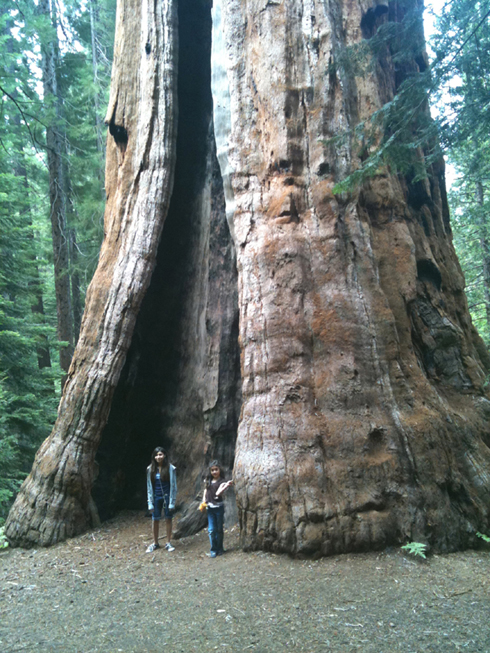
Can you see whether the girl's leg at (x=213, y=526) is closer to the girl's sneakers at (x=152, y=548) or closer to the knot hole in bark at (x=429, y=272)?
the girl's sneakers at (x=152, y=548)

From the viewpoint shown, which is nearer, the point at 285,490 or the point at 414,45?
the point at 285,490

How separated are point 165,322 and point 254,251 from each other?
332 centimetres

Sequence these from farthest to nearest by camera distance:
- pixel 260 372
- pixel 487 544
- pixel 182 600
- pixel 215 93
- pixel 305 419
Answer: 1. pixel 215 93
2. pixel 260 372
3. pixel 305 419
4. pixel 487 544
5. pixel 182 600

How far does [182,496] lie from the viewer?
812 centimetres

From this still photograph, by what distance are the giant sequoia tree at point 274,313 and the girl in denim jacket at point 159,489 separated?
44.2 inches

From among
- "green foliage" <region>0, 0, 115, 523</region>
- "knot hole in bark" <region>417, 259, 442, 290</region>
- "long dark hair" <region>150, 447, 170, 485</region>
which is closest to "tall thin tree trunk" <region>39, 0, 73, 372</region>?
"green foliage" <region>0, 0, 115, 523</region>

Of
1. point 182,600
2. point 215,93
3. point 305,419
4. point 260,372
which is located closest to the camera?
point 182,600

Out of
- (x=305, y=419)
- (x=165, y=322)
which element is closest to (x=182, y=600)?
(x=305, y=419)

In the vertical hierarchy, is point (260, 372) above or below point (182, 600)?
above

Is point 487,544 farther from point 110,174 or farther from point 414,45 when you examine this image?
point 110,174

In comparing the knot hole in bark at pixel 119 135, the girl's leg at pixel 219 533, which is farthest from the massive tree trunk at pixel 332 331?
the knot hole in bark at pixel 119 135

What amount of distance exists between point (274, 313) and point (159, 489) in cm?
279

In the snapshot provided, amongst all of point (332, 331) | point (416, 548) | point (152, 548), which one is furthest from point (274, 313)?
point (152, 548)

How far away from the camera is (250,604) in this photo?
14.0 feet
